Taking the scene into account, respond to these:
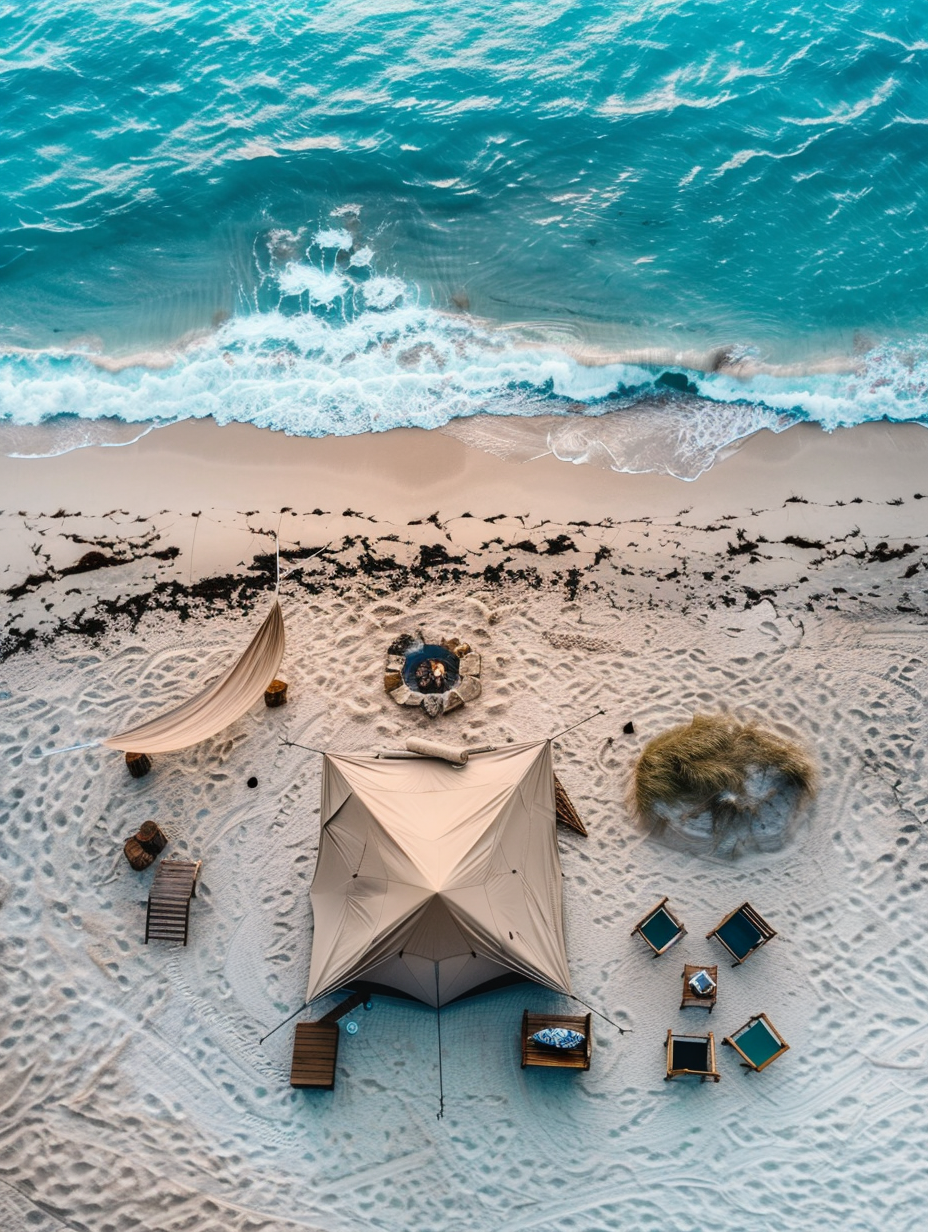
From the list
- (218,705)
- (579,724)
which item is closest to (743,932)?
(579,724)

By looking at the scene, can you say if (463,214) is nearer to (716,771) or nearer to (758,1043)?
(716,771)

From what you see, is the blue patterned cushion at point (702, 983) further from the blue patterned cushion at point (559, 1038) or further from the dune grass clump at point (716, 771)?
the dune grass clump at point (716, 771)

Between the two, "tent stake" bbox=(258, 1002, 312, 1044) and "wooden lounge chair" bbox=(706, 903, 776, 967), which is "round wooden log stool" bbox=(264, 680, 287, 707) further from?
"wooden lounge chair" bbox=(706, 903, 776, 967)

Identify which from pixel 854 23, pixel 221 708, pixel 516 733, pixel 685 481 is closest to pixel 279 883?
pixel 221 708

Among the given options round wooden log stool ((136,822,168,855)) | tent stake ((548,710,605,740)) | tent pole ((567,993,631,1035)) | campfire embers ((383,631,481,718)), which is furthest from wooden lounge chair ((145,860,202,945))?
tent stake ((548,710,605,740))

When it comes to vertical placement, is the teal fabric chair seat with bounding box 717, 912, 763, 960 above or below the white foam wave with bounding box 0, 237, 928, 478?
below

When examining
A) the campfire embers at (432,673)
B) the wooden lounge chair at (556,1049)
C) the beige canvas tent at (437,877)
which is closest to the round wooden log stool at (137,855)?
the beige canvas tent at (437,877)
